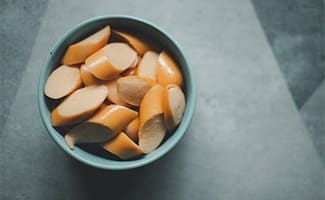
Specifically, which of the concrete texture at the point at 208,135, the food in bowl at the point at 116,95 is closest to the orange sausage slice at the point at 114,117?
the food in bowl at the point at 116,95

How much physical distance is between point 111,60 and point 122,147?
11 cm

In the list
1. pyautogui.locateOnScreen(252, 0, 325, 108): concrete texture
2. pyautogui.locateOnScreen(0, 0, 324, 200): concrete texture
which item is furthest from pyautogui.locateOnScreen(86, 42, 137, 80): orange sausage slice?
pyautogui.locateOnScreen(252, 0, 325, 108): concrete texture

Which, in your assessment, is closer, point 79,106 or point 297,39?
point 79,106

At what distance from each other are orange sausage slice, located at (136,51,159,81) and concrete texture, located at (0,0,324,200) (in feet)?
0.36

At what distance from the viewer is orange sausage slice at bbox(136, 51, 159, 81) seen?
624mm

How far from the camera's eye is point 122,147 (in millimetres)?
604

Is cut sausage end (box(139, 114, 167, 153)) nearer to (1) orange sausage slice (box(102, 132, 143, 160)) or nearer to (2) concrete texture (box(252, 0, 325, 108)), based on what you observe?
(1) orange sausage slice (box(102, 132, 143, 160))

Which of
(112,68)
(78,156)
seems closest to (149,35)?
(112,68)

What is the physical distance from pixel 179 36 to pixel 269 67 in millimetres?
147

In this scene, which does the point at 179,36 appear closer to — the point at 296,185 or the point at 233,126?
the point at 233,126

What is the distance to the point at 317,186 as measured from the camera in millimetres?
745

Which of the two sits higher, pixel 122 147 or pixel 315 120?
pixel 122 147

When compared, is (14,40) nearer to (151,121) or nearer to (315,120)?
(151,121)

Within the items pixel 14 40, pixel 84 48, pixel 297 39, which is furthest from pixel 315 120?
A: pixel 14 40
